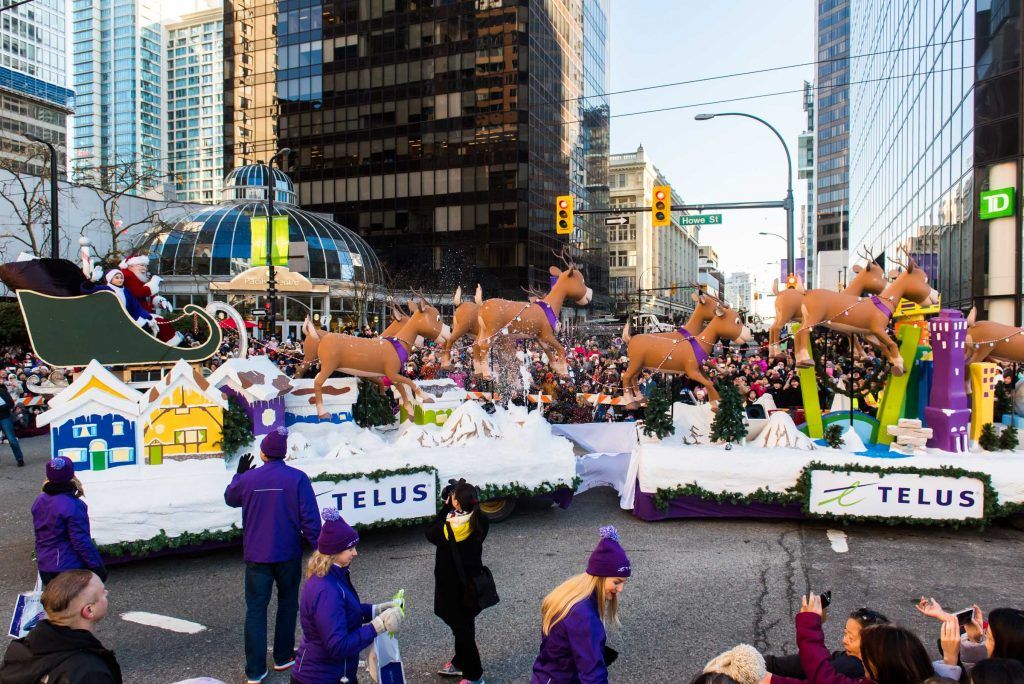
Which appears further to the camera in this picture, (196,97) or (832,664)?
(196,97)

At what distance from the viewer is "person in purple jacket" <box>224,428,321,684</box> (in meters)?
4.43

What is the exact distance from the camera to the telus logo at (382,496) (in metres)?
7.13

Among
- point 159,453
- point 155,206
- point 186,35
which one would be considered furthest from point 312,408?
point 186,35

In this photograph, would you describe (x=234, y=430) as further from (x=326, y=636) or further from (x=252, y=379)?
(x=326, y=636)

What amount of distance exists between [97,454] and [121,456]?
0.70 ft

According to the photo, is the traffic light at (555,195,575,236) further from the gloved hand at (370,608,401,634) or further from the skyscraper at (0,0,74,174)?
the skyscraper at (0,0,74,174)

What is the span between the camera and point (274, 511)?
14.5 ft

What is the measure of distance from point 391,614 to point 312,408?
5.78 metres

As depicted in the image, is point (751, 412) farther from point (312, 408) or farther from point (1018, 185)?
point (1018, 185)

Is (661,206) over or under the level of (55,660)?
over

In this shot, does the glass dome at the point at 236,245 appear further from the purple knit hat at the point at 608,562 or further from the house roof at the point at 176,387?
the purple knit hat at the point at 608,562

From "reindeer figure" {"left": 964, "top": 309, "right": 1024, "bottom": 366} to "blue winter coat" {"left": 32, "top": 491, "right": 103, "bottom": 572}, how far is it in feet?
31.1

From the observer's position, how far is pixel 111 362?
798 cm

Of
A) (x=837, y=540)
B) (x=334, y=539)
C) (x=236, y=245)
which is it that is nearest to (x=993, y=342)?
(x=837, y=540)
